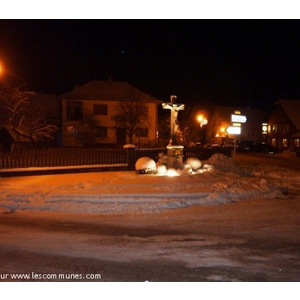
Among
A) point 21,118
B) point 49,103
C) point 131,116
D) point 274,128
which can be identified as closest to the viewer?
point 21,118

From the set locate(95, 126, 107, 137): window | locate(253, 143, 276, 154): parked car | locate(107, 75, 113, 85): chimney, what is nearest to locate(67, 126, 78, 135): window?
locate(95, 126, 107, 137): window

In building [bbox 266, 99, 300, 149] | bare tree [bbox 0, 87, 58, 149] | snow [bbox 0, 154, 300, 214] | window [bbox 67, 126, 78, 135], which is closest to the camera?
snow [bbox 0, 154, 300, 214]

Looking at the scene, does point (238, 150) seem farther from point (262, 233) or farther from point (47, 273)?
point (47, 273)

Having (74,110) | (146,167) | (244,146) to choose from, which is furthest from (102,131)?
(146,167)

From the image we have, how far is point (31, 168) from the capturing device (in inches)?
720

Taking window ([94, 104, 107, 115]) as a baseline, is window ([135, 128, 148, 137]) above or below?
below

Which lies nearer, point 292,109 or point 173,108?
point 173,108

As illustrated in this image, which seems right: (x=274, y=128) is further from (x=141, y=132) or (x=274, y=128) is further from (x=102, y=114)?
(x=102, y=114)

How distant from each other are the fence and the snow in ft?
6.12

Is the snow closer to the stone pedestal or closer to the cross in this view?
the stone pedestal

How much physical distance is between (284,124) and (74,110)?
112ft

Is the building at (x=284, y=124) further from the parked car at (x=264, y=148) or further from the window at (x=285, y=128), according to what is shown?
the parked car at (x=264, y=148)

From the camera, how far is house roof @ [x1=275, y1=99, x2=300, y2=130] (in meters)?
59.5

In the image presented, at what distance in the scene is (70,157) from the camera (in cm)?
2012
